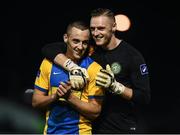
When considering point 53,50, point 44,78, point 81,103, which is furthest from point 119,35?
point 81,103

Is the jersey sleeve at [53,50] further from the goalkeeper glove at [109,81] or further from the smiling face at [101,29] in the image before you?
the goalkeeper glove at [109,81]

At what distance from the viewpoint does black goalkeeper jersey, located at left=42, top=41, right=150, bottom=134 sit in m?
4.46

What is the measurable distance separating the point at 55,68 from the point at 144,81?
2.27ft

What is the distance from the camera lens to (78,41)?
4.42 metres

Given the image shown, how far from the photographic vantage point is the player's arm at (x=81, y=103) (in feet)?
13.7

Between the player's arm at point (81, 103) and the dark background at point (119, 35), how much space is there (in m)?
4.56

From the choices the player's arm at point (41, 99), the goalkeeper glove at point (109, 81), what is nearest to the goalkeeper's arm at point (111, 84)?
the goalkeeper glove at point (109, 81)

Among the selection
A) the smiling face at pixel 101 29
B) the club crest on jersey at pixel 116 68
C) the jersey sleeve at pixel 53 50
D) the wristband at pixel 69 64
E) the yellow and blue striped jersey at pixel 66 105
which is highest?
the smiling face at pixel 101 29

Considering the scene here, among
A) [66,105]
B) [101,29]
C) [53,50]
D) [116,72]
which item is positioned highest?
[101,29]

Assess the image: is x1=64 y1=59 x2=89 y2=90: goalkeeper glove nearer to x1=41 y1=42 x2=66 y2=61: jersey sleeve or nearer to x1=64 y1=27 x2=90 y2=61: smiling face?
x1=64 y1=27 x2=90 y2=61: smiling face

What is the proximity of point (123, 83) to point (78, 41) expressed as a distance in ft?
1.57

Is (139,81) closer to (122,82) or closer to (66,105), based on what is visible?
(122,82)

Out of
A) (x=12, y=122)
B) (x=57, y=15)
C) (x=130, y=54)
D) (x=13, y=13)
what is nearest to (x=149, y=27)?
(x=57, y=15)

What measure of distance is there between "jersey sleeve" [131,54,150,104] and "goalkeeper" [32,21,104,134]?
26 cm
